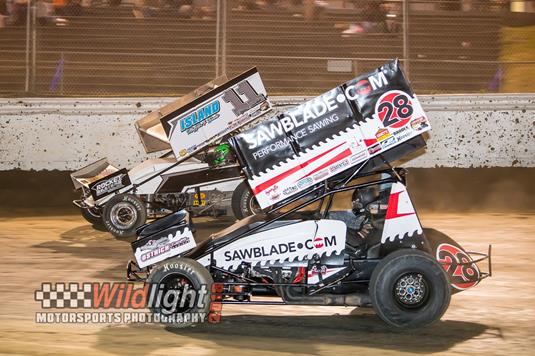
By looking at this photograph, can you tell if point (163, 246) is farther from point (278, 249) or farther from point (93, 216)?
point (93, 216)

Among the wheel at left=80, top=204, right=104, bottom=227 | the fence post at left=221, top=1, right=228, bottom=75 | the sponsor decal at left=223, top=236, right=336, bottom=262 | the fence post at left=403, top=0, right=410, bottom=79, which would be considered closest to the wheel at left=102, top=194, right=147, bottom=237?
the wheel at left=80, top=204, right=104, bottom=227

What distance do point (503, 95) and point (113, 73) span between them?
20.4ft

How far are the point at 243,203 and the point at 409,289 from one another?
475cm

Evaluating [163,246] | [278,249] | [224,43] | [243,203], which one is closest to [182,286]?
[163,246]

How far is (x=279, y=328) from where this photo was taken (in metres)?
8.09

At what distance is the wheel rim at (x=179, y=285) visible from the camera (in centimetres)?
799

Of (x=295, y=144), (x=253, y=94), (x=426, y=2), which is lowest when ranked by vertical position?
(x=295, y=144)

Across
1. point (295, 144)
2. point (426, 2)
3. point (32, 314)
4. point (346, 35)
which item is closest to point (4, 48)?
point (346, 35)

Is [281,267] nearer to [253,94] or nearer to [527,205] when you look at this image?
[253,94]

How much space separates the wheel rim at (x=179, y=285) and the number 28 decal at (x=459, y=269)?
213 centimetres

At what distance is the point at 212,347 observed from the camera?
24.7 ft

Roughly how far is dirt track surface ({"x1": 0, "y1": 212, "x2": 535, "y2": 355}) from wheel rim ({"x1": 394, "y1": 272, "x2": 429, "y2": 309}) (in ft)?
0.87

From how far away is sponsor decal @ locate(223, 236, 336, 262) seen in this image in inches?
313

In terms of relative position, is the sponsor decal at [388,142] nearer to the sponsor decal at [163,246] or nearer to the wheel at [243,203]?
the sponsor decal at [163,246]
